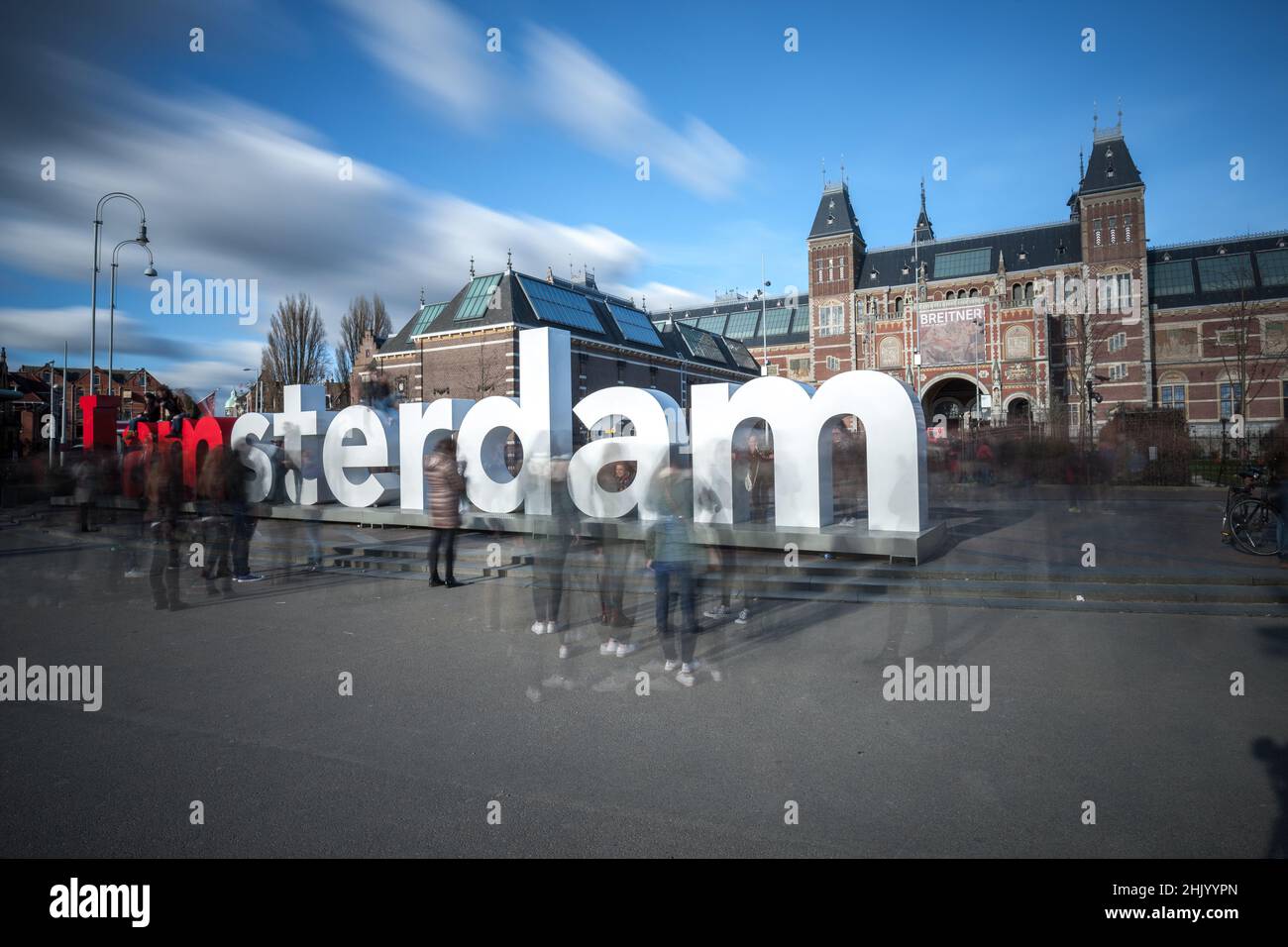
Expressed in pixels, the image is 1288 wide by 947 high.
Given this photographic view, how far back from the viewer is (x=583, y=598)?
9.41 meters

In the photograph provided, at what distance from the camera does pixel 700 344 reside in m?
60.2

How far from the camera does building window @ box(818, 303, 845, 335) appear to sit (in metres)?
A: 63.3

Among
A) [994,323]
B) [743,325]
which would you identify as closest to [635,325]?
[994,323]

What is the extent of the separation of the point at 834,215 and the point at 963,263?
12.4m

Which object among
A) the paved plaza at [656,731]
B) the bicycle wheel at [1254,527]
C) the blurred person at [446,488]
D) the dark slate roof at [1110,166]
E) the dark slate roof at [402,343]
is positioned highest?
the dark slate roof at [1110,166]

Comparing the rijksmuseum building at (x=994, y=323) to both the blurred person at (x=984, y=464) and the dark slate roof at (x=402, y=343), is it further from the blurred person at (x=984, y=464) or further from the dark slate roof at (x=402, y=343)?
the blurred person at (x=984, y=464)

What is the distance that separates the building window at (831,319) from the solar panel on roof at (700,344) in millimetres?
9997

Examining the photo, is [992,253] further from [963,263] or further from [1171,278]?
[1171,278]

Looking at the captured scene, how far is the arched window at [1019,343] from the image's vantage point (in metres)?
53.7

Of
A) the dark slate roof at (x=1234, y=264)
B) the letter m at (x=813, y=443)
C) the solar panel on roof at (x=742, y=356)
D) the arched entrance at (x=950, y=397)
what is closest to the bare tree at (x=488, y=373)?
the letter m at (x=813, y=443)

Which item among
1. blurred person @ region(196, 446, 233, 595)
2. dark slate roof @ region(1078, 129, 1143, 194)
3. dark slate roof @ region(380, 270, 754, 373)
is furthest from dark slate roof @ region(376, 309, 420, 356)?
dark slate roof @ region(1078, 129, 1143, 194)

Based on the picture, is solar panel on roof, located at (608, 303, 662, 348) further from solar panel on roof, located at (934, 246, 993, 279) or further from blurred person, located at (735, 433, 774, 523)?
blurred person, located at (735, 433, 774, 523)

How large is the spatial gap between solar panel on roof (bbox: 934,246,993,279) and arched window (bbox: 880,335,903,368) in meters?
7.96
